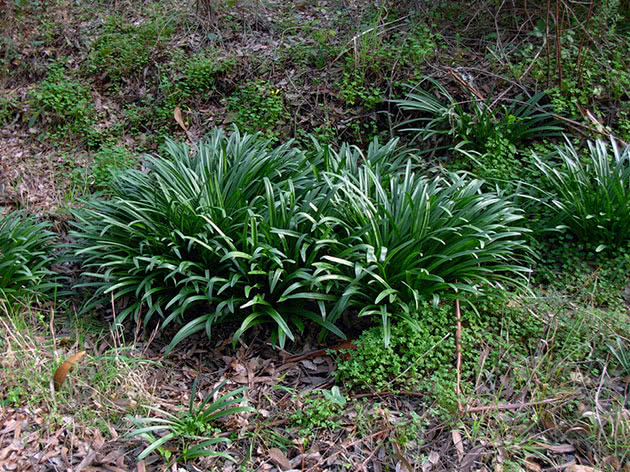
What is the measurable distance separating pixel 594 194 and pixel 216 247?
9.26 feet

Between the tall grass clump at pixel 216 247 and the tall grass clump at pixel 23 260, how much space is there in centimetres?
31

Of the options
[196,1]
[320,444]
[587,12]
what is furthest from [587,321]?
[196,1]

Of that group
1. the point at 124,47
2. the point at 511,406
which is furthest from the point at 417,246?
the point at 124,47

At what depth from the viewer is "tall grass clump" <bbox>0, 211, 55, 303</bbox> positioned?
152 inches

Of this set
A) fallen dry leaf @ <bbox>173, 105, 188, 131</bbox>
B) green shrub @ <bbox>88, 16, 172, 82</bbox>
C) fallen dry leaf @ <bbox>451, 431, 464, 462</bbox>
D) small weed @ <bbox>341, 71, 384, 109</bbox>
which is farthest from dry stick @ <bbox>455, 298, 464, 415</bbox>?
green shrub @ <bbox>88, 16, 172, 82</bbox>

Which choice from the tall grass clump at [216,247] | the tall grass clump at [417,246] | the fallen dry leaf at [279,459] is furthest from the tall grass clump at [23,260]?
the tall grass clump at [417,246]

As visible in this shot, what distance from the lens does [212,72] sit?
19.9 feet

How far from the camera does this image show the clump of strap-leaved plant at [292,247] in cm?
343

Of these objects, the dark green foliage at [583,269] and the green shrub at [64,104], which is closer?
the dark green foliage at [583,269]

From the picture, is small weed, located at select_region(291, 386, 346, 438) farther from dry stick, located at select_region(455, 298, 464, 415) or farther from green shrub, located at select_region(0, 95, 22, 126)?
green shrub, located at select_region(0, 95, 22, 126)

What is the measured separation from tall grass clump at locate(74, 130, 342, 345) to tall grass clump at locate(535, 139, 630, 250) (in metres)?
1.89

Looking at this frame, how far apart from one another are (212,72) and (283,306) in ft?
11.6

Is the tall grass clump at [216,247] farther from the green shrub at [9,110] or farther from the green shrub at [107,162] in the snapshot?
the green shrub at [9,110]

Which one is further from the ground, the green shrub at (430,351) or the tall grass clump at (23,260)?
the tall grass clump at (23,260)
